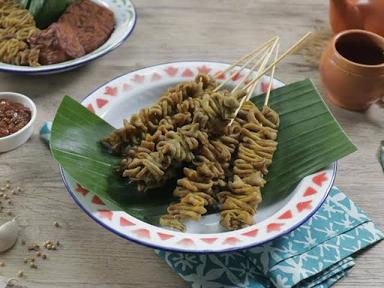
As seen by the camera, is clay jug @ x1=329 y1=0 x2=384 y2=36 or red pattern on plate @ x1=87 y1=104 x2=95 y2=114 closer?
red pattern on plate @ x1=87 y1=104 x2=95 y2=114

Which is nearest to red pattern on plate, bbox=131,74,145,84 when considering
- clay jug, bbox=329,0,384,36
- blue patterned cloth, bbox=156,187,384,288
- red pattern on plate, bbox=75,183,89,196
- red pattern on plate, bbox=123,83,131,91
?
red pattern on plate, bbox=123,83,131,91

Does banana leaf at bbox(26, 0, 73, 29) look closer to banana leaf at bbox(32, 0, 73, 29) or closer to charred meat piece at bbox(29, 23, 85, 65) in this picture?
banana leaf at bbox(32, 0, 73, 29)

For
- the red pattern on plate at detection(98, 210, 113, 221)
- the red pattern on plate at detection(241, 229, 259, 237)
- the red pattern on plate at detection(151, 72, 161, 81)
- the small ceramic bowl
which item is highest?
the red pattern on plate at detection(98, 210, 113, 221)

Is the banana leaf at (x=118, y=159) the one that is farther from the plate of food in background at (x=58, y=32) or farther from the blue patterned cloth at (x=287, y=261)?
the plate of food in background at (x=58, y=32)

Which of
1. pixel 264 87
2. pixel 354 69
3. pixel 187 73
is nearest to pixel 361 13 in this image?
pixel 354 69

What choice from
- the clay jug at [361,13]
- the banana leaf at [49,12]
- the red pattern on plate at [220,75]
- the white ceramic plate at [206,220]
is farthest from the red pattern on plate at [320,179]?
the banana leaf at [49,12]

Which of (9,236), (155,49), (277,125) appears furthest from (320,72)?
(9,236)

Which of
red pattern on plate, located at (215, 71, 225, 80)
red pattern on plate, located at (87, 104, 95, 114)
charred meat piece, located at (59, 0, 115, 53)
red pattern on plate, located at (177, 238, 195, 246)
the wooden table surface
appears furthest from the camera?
charred meat piece, located at (59, 0, 115, 53)
